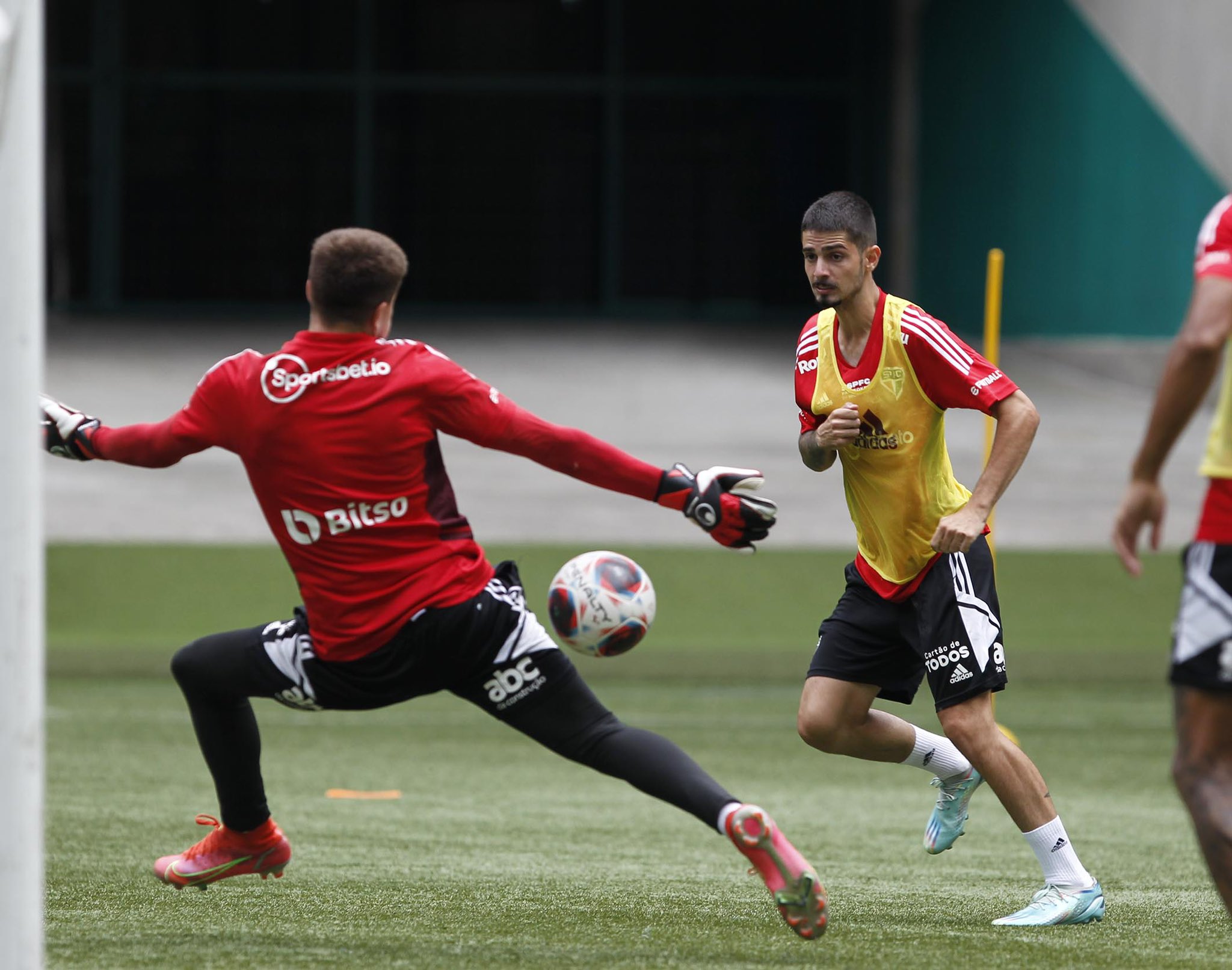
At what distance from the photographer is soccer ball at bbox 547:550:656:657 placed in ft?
15.0

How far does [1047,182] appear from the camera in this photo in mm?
22172

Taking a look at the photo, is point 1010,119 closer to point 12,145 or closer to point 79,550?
point 79,550

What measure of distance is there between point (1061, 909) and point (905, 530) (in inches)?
44.8

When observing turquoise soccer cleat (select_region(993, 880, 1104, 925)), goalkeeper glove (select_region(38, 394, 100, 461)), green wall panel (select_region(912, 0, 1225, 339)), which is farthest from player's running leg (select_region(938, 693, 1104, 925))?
green wall panel (select_region(912, 0, 1225, 339))

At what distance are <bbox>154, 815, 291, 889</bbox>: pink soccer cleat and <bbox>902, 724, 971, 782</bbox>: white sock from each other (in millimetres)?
1992

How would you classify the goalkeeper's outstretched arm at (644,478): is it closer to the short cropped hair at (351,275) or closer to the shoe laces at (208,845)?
the short cropped hair at (351,275)

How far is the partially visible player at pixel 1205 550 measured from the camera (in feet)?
11.1

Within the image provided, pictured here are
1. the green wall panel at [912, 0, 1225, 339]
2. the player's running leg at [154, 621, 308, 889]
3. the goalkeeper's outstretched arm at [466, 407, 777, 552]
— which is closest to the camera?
the goalkeeper's outstretched arm at [466, 407, 777, 552]

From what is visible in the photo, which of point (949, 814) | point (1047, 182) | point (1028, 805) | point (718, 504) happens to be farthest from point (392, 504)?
point (1047, 182)

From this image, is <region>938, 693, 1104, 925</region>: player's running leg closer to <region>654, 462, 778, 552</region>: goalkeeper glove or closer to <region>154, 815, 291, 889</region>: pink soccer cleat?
<region>654, 462, 778, 552</region>: goalkeeper glove

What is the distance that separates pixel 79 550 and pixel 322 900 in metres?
9.60

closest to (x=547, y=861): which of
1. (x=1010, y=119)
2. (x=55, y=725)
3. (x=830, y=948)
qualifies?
(x=830, y=948)

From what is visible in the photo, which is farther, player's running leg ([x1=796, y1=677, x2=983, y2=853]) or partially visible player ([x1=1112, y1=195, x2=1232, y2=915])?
player's running leg ([x1=796, y1=677, x2=983, y2=853])

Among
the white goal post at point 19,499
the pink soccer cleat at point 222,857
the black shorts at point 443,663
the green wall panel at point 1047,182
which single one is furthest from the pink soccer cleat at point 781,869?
the green wall panel at point 1047,182
